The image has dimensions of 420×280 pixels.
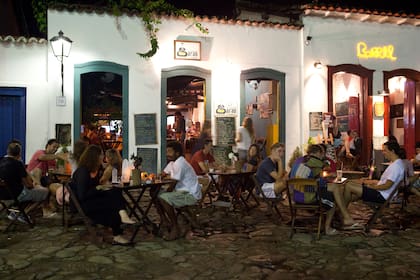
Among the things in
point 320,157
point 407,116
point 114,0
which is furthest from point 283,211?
point 407,116

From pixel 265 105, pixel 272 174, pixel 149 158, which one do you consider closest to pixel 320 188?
pixel 272 174

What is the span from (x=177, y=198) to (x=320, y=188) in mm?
1927

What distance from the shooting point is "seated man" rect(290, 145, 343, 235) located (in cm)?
598

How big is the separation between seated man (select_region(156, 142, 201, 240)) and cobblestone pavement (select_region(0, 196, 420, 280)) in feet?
0.96

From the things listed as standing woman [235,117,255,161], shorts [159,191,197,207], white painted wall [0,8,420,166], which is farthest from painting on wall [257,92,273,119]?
shorts [159,191,197,207]

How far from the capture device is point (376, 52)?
1217 centimetres

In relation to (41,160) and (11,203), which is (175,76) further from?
(11,203)

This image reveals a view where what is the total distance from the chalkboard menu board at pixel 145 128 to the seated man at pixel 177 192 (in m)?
4.22

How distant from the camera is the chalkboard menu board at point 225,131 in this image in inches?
431

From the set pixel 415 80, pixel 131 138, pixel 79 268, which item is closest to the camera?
pixel 79 268

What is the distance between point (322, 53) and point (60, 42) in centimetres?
640

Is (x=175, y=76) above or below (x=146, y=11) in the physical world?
below

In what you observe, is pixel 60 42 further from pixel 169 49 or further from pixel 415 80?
pixel 415 80

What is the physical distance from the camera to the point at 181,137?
15000 mm
